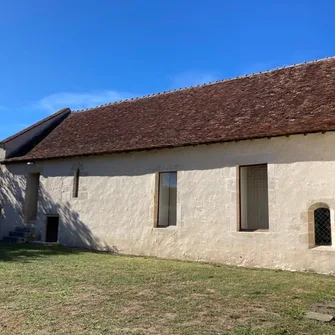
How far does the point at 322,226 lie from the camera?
368 inches

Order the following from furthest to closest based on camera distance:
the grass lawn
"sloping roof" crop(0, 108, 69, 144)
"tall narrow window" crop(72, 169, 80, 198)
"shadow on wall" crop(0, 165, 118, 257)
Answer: "sloping roof" crop(0, 108, 69, 144) < "tall narrow window" crop(72, 169, 80, 198) < "shadow on wall" crop(0, 165, 118, 257) < the grass lawn

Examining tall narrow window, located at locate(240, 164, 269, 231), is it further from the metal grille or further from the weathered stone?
the weathered stone

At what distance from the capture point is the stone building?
9383 millimetres

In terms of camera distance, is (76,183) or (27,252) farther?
(76,183)

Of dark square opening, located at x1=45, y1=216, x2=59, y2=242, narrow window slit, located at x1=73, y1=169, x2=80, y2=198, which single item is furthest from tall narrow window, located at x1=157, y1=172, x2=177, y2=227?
dark square opening, located at x1=45, y1=216, x2=59, y2=242

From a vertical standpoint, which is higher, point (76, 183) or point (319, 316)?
point (76, 183)

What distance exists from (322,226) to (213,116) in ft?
16.7

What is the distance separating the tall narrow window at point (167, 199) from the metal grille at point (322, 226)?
4536 mm

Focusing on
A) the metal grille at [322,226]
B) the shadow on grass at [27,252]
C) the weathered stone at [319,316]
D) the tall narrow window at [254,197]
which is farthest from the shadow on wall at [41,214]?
the weathered stone at [319,316]

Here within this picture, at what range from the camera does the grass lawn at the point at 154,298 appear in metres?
4.46

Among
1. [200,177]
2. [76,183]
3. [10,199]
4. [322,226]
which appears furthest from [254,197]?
[10,199]

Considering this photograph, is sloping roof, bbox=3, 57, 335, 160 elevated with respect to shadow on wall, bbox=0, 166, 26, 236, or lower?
elevated

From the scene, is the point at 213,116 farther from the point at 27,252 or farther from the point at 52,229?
the point at 52,229

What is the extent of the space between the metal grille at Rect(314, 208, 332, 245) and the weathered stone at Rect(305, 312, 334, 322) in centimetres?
467
